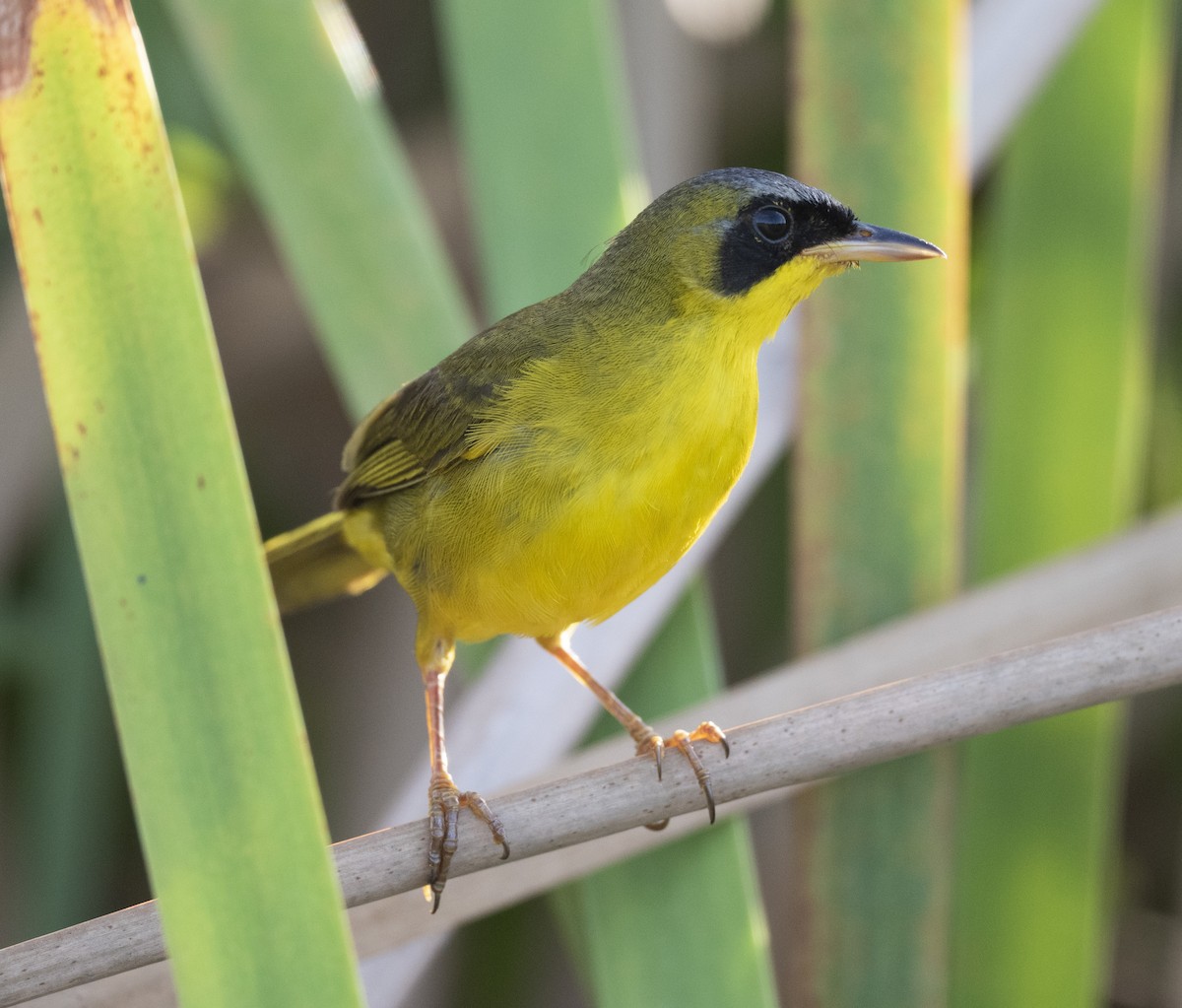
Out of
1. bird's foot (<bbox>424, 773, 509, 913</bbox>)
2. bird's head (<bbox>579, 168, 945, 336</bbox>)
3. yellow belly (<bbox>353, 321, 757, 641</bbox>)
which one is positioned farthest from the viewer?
bird's head (<bbox>579, 168, 945, 336</bbox>)

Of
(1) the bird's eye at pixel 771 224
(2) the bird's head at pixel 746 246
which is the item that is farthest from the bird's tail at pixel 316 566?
(1) the bird's eye at pixel 771 224

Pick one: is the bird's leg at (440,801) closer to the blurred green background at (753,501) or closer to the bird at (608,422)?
the bird at (608,422)

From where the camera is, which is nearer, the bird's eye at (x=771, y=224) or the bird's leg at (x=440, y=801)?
the bird's leg at (x=440, y=801)

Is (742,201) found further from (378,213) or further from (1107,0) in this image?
(1107,0)

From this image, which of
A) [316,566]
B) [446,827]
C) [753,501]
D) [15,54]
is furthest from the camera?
[753,501]

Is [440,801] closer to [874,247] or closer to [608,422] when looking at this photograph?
[608,422]

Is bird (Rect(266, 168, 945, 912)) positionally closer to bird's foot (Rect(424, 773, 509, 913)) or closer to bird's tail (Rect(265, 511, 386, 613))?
bird's foot (Rect(424, 773, 509, 913))

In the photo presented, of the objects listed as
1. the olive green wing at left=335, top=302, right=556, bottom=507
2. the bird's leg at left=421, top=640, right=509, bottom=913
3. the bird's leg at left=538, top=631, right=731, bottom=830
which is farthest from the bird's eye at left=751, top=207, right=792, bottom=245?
the bird's leg at left=421, top=640, right=509, bottom=913

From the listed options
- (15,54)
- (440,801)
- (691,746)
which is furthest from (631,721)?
(15,54)
